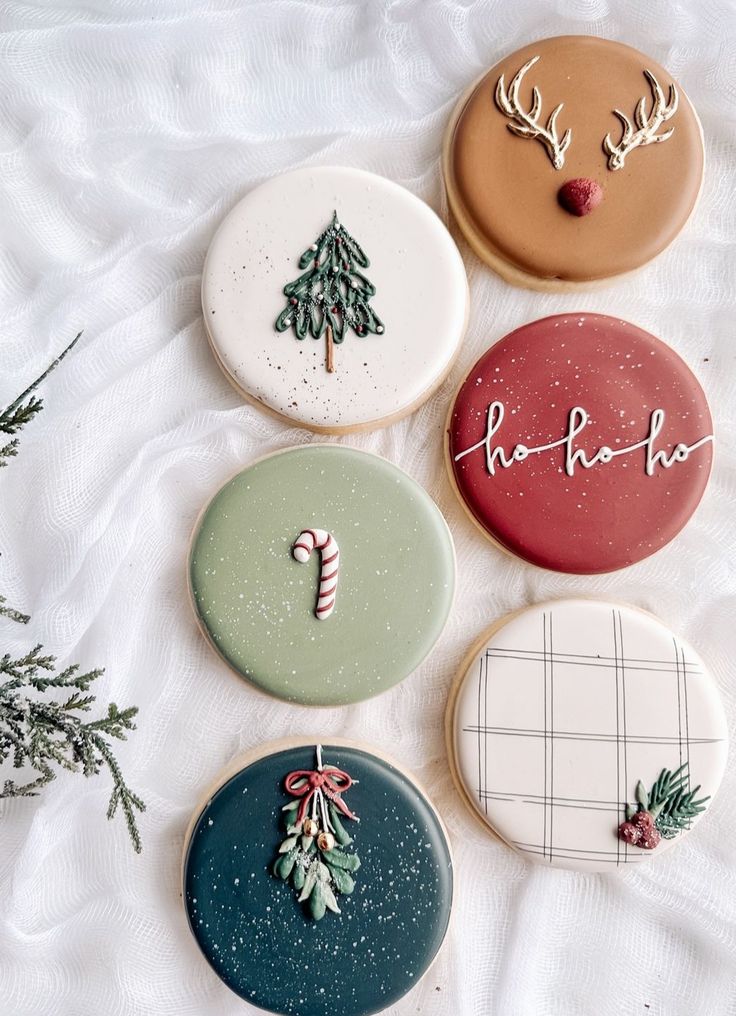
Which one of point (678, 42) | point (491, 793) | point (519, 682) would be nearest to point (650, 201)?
point (678, 42)

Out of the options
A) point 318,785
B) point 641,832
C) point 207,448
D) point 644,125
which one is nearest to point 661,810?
point 641,832

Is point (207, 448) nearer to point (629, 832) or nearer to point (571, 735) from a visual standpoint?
point (571, 735)

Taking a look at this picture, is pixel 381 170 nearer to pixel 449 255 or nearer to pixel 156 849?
pixel 449 255

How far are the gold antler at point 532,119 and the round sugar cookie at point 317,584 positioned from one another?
0.47 meters

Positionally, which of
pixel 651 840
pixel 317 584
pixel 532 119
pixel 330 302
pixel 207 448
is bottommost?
pixel 651 840

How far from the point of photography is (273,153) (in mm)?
1177

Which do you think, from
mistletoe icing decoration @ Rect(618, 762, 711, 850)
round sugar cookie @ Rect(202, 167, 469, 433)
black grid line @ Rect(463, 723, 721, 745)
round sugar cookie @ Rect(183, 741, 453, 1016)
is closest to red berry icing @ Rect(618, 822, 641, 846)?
mistletoe icing decoration @ Rect(618, 762, 711, 850)

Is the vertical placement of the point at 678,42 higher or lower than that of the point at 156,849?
higher

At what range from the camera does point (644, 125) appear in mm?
1124

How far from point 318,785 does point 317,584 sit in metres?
0.25

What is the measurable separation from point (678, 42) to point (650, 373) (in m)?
0.44

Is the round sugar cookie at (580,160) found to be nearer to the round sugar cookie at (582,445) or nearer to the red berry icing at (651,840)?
the round sugar cookie at (582,445)

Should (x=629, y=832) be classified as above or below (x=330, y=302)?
below

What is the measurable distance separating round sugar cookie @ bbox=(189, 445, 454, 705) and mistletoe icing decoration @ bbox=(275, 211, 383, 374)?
0.17m
